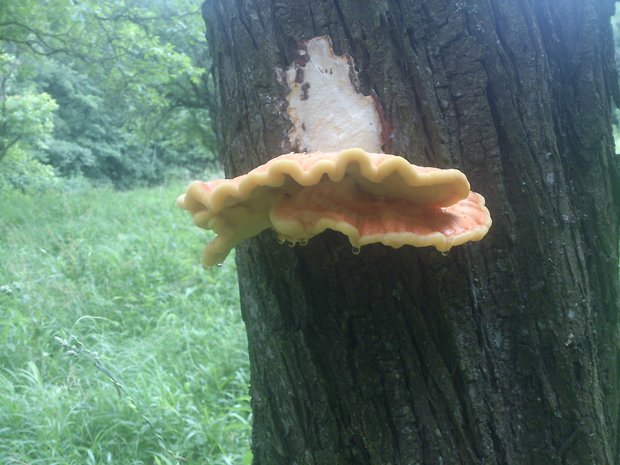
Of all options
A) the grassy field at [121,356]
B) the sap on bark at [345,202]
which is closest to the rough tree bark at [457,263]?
the sap on bark at [345,202]

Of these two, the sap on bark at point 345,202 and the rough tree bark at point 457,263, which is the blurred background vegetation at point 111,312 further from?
the sap on bark at point 345,202

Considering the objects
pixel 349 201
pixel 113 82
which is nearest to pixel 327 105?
pixel 349 201

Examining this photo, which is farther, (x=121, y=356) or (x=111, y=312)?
(x=111, y=312)

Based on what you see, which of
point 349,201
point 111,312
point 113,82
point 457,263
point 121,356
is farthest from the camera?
point 113,82

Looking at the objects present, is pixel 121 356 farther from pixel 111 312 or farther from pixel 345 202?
pixel 345 202

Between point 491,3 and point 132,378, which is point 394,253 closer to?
point 491,3

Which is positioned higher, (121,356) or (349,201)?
(349,201)

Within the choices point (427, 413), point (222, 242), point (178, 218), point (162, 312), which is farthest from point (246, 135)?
point (178, 218)

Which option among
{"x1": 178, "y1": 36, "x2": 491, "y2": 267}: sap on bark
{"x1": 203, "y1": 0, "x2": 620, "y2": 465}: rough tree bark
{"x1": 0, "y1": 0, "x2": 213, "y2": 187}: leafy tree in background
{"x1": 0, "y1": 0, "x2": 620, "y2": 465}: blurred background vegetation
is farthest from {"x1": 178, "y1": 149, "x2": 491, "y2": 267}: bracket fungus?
{"x1": 0, "y1": 0, "x2": 213, "y2": 187}: leafy tree in background
